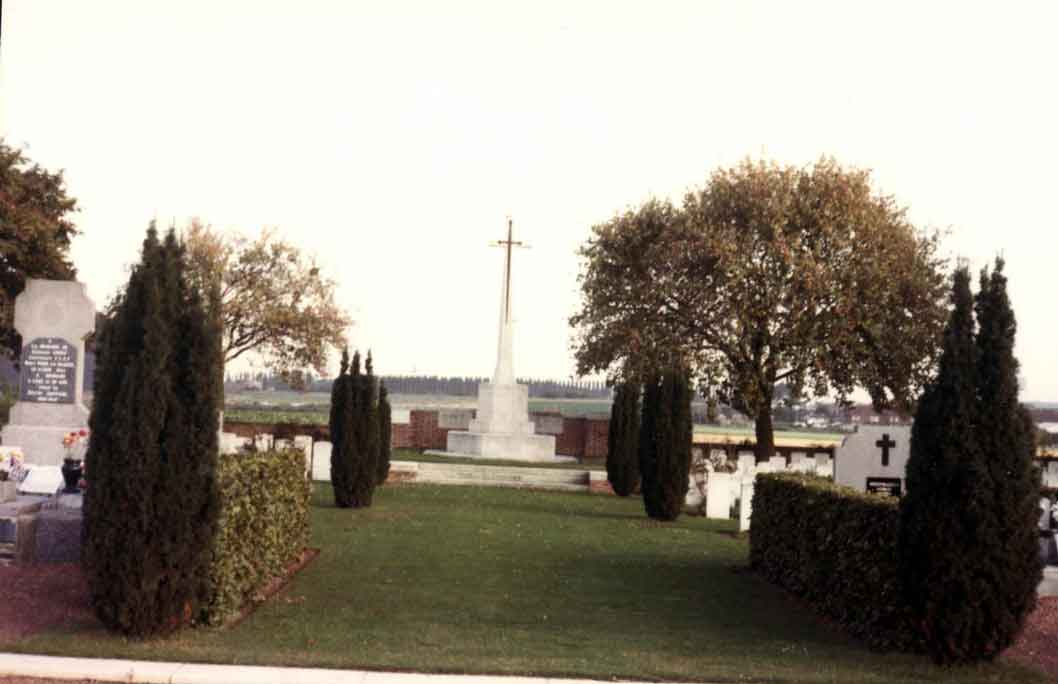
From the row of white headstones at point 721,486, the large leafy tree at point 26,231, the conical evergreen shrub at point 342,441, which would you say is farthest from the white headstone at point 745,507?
the large leafy tree at point 26,231

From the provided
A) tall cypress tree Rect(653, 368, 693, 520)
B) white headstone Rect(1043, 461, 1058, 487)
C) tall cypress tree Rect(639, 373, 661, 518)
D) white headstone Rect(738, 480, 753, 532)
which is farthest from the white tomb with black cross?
white headstone Rect(1043, 461, 1058, 487)

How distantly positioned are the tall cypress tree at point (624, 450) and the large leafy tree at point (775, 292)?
3.22 meters

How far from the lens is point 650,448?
Result: 24125 mm

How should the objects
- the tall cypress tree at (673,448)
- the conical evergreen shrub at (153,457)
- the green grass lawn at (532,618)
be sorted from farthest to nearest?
the tall cypress tree at (673,448) → the conical evergreen shrub at (153,457) → the green grass lawn at (532,618)

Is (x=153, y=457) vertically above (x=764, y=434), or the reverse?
(x=764, y=434)

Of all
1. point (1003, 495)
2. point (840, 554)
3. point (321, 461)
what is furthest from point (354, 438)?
point (1003, 495)

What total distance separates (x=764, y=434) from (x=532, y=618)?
85.9 feet

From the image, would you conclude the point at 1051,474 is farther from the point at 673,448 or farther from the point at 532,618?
the point at 532,618

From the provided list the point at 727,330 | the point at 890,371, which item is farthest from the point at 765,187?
the point at 890,371

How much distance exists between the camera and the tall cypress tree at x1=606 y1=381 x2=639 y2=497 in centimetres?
3077

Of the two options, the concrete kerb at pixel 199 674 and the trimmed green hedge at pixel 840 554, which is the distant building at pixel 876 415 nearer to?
the trimmed green hedge at pixel 840 554

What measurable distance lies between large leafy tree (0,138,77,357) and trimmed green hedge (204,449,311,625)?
23.8m

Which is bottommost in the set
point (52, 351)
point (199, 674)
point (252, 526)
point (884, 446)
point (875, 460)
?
point (199, 674)

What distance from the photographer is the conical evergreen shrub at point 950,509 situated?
9.45 m
